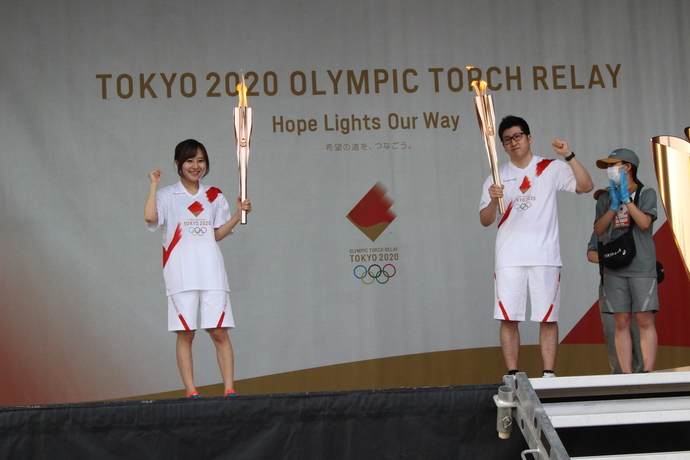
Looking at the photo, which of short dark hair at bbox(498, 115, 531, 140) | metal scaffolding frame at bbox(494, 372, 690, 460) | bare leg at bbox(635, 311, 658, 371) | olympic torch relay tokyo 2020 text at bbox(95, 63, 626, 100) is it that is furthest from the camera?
olympic torch relay tokyo 2020 text at bbox(95, 63, 626, 100)

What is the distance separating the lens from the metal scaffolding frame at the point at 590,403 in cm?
167

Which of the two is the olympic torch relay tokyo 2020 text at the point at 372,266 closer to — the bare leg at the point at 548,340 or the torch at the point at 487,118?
the bare leg at the point at 548,340

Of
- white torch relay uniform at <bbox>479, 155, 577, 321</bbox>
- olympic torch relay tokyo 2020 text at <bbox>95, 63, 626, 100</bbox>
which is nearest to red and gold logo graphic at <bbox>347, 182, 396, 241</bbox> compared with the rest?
olympic torch relay tokyo 2020 text at <bbox>95, 63, 626, 100</bbox>

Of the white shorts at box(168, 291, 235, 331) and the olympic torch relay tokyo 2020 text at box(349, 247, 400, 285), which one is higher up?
the olympic torch relay tokyo 2020 text at box(349, 247, 400, 285)

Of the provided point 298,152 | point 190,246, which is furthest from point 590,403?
point 298,152

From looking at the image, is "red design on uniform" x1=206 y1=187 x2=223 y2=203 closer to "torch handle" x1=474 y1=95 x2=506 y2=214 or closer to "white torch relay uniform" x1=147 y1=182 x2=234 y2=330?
"white torch relay uniform" x1=147 y1=182 x2=234 y2=330

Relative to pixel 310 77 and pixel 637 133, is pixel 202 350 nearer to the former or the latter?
pixel 310 77

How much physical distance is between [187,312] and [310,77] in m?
1.87

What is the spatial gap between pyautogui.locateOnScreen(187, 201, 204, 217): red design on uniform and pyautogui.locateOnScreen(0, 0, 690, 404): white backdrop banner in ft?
3.78

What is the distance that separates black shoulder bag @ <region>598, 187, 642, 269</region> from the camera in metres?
3.16

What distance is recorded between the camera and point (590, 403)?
72.2 inches

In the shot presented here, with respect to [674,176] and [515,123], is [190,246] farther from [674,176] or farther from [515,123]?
[674,176]

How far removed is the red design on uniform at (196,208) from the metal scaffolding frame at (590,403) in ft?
5.75

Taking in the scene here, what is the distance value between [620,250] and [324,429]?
1.78m
